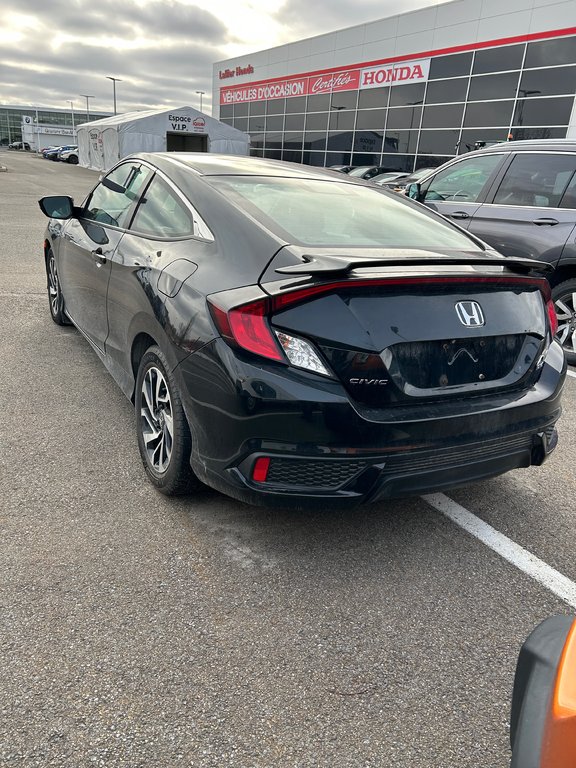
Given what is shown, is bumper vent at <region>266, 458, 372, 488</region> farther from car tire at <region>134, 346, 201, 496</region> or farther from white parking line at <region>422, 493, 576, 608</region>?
white parking line at <region>422, 493, 576, 608</region>

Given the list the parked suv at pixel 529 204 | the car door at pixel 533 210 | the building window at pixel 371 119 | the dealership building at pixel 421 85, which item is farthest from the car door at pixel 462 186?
the building window at pixel 371 119

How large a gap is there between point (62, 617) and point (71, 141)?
102 metres

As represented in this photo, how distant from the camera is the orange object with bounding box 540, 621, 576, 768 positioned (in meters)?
0.97

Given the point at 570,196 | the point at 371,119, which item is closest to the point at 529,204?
the point at 570,196

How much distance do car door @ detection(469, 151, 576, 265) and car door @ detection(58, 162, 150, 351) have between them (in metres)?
3.53

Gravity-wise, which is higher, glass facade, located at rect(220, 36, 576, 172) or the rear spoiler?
glass facade, located at rect(220, 36, 576, 172)

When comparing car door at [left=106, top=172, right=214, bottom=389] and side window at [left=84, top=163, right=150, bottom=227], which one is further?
side window at [left=84, top=163, right=150, bottom=227]

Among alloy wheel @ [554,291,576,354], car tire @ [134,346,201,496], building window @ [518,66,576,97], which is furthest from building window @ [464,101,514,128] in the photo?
car tire @ [134,346,201,496]

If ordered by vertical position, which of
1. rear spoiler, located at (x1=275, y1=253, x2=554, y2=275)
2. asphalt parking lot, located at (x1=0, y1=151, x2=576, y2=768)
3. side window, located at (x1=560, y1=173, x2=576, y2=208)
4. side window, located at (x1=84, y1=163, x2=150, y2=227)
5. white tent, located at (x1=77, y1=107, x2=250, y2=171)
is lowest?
asphalt parking lot, located at (x1=0, y1=151, x2=576, y2=768)

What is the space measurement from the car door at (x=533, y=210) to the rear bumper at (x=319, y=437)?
135 inches

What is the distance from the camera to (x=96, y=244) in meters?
3.74

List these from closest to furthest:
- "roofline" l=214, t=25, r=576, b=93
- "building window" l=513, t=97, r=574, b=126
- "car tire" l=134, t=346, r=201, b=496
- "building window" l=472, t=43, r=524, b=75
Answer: "car tire" l=134, t=346, r=201, b=496 < "building window" l=513, t=97, r=574, b=126 < "roofline" l=214, t=25, r=576, b=93 < "building window" l=472, t=43, r=524, b=75

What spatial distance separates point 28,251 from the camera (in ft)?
30.5

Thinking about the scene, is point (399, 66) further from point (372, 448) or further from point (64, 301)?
point (372, 448)
